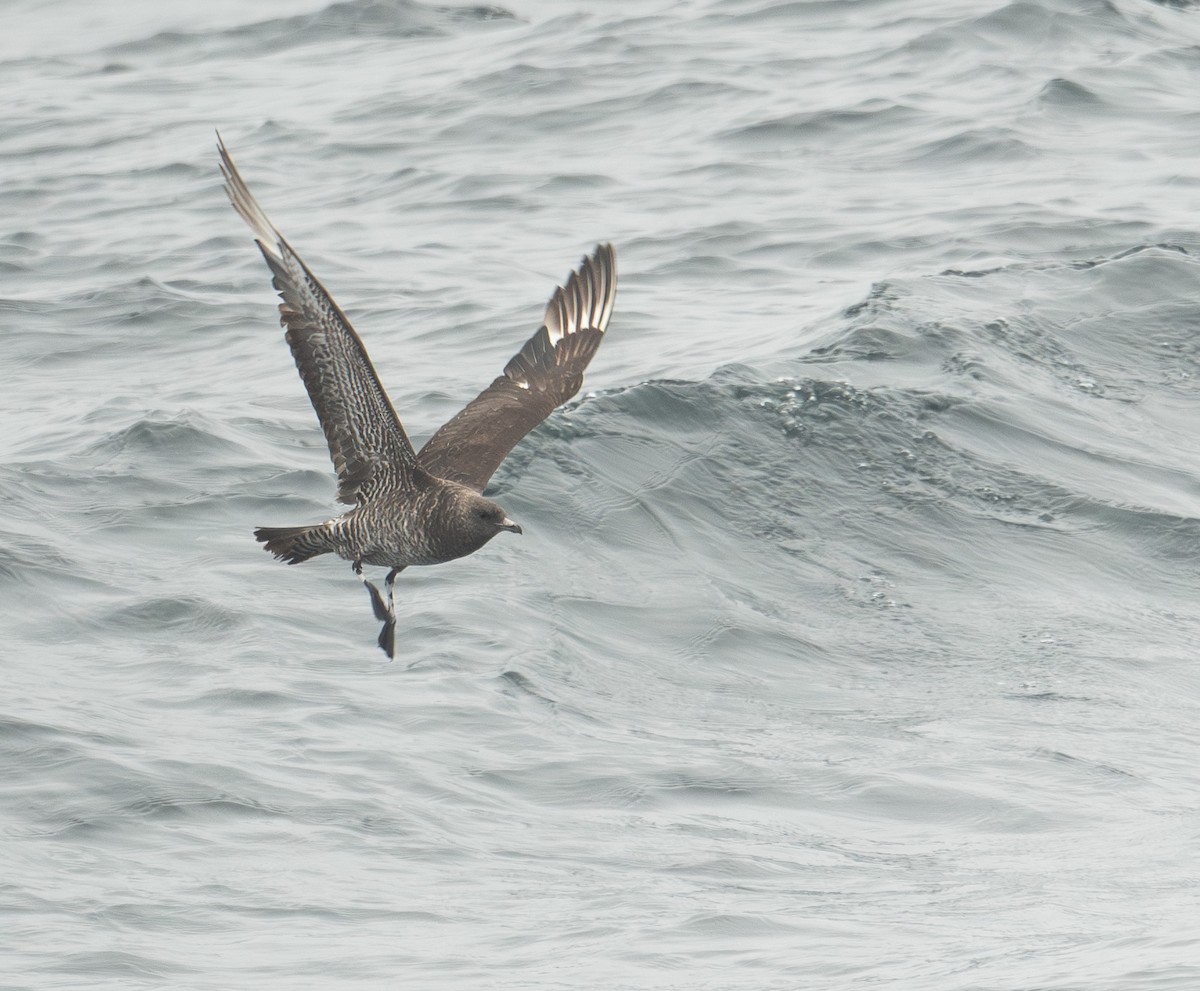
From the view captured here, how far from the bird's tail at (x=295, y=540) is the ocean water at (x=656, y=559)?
96 cm

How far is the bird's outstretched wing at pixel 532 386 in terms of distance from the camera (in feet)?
27.3

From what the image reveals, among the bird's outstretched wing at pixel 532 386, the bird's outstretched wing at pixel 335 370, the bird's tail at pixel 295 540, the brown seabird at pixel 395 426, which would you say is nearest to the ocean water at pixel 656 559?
the bird's tail at pixel 295 540

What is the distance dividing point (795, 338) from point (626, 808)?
202 inches

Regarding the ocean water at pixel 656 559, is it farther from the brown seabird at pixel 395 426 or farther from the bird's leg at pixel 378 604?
the brown seabird at pixel 395 426

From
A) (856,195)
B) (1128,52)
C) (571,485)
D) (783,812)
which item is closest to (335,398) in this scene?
(783,812)

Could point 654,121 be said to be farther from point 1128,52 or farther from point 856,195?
point 1128,52

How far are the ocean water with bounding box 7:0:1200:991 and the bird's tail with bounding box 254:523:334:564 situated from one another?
959 mm

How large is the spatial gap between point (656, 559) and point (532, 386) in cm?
201

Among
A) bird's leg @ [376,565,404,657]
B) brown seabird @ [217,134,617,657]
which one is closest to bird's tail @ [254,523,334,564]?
brown seabird @ [217,134,617,657]

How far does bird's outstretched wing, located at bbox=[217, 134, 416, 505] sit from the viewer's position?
21.8 feet

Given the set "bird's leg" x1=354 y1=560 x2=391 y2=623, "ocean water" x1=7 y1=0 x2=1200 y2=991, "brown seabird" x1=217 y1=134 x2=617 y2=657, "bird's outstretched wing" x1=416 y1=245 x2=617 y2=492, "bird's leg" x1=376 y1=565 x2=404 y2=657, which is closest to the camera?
"brown seabird" x1=217 y1=134 x2=617 y2=657

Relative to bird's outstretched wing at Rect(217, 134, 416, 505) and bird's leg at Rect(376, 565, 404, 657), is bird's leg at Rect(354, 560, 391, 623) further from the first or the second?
bird's outstretched wing at Rect(217, 134, 416, 505)

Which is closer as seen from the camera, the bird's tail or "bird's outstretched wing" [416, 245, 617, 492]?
the bird's tail

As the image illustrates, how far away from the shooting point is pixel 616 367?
41.8 feet
